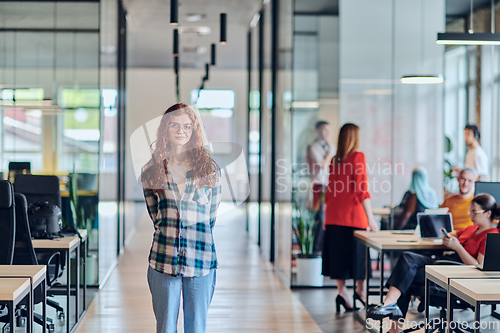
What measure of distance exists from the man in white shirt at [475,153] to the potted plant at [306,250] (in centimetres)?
186

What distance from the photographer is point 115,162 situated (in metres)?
7.08

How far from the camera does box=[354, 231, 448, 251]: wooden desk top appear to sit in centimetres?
372

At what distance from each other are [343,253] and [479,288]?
2.02m

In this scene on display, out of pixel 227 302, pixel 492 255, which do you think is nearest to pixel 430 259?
pixel 492 255

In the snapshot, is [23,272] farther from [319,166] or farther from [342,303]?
[319,166]

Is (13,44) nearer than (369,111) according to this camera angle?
Yes

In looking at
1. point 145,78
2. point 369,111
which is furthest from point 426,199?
point 145,78

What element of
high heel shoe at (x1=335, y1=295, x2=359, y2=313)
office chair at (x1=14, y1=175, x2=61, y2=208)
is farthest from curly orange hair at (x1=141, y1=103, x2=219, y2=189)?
high heel shoe at (x1=335, y1=295, x2=359, y2=313)

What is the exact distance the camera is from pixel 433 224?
13.0 feet

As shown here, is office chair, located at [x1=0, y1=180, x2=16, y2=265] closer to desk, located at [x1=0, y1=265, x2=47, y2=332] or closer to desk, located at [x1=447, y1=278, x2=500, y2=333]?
desk, located at [x1=0, y1=265, x2=47, y2=332]

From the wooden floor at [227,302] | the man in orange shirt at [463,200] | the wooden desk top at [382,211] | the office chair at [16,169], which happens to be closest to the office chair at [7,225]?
the wooden floor at [227,302]

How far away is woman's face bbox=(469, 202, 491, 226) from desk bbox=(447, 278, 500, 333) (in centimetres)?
87

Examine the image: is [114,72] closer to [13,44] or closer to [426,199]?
[13,44]

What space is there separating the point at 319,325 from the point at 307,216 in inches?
59.3
